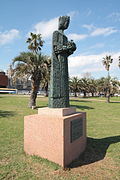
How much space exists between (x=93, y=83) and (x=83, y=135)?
170 ft

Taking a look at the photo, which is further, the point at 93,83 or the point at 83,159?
the point at 93,83

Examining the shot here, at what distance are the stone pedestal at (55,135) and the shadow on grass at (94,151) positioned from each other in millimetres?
181

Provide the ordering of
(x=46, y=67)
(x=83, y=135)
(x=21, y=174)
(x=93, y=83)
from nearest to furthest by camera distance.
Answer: (x=21, y=174), (x=83, y=135), (x=46, y=67), (x=93, y=83)

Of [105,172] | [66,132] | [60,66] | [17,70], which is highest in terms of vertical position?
[17,70]

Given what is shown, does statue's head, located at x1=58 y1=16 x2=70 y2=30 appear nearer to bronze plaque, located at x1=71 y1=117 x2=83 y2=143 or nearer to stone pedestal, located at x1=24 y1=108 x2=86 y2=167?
stone pedestal, located at x1=24 y1=108 x2=86 y2=167

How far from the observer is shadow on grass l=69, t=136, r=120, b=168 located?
14.6 ft

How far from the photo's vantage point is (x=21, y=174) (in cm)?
366

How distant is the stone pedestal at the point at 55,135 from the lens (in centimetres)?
405

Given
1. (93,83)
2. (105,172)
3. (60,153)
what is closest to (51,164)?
(60,153)

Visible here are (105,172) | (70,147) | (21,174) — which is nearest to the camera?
(21,174)

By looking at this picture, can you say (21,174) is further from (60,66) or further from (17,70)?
(17,70)

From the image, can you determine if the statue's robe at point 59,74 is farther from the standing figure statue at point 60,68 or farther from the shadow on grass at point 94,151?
the shadow on grass at point 94,151

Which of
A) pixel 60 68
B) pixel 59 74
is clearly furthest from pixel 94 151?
pixel 60 68

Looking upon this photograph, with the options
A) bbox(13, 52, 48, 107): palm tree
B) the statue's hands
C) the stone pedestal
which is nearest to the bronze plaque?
the stone pedestal
